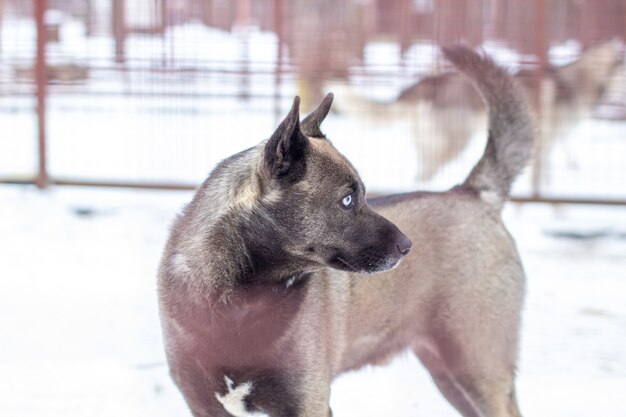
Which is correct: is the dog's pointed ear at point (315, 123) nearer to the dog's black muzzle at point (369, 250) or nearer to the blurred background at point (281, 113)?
the dog's black muzzle at point (369, 250)

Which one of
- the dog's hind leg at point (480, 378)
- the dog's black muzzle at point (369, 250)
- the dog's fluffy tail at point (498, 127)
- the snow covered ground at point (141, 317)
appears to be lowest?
the snow covered ground at point (141, 317)

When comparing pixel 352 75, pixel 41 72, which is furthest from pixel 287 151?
pixel 41 72

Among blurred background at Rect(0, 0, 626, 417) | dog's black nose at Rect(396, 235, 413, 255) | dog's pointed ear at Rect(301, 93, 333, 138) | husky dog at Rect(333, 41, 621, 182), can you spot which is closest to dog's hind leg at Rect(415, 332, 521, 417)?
dog's black nose at Rect(396, 235, 413, 255)

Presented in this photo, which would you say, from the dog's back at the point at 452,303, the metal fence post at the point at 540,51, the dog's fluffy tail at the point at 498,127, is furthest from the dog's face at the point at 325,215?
the metal fence post at the point at 540,51

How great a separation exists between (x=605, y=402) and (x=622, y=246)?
2956 millimetres

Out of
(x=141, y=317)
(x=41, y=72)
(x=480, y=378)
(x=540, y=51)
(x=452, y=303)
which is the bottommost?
(x=141, y=317)

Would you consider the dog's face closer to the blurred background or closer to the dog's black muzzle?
the dog's black muzzle

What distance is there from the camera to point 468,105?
23.5 ft

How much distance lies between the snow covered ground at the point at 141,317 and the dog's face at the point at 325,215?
736mm

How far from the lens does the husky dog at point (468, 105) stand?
23.1ft

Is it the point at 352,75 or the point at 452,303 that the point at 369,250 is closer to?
the point at 452,303

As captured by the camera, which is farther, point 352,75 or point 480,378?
point 352,75

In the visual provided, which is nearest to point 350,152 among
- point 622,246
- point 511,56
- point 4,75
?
point 511,56

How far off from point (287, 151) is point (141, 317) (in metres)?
2.35
